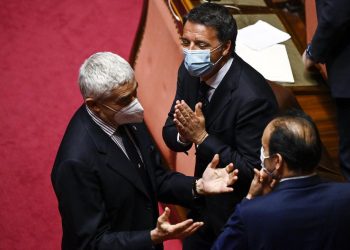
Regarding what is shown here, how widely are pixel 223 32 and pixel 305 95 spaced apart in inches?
40.0

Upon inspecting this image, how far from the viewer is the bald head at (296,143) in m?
1.78

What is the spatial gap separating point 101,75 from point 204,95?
25.0 inches

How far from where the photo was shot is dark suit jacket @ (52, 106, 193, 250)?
1.91 m

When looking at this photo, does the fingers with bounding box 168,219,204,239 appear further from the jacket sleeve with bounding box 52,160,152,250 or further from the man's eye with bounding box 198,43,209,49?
the man's eye with bounding box 198,43,209,49

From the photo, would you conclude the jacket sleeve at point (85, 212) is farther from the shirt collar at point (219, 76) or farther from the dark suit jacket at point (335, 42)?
the dark suit jacket at point (335, 42)

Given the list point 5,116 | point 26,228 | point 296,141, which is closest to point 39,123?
point 5,116

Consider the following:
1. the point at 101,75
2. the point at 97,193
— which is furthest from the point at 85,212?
the point at 101,75

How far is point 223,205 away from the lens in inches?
97.6

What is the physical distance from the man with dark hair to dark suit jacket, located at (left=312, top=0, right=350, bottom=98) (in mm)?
764

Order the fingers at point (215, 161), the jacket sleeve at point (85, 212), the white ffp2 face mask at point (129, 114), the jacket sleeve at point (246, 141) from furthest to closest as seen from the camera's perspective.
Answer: the jacket sleeve at point (246, 141)
the fingers at point (215, 161)
the white ffp2 face mask at point (129, 114)
the jacket sleeve at point (85, 212)

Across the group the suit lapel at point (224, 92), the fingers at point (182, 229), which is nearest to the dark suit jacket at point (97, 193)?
the fingers at point (182, 229)

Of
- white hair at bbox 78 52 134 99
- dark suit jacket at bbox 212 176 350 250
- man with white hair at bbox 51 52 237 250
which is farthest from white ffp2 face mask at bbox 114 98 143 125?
dark suit jacket at bbox 212 176 350 250

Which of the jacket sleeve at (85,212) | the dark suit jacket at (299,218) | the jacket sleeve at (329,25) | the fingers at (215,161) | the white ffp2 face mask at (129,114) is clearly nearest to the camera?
the dark suit jacket at (299,218)

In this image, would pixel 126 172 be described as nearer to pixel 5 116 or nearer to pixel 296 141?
pixel 296 141
